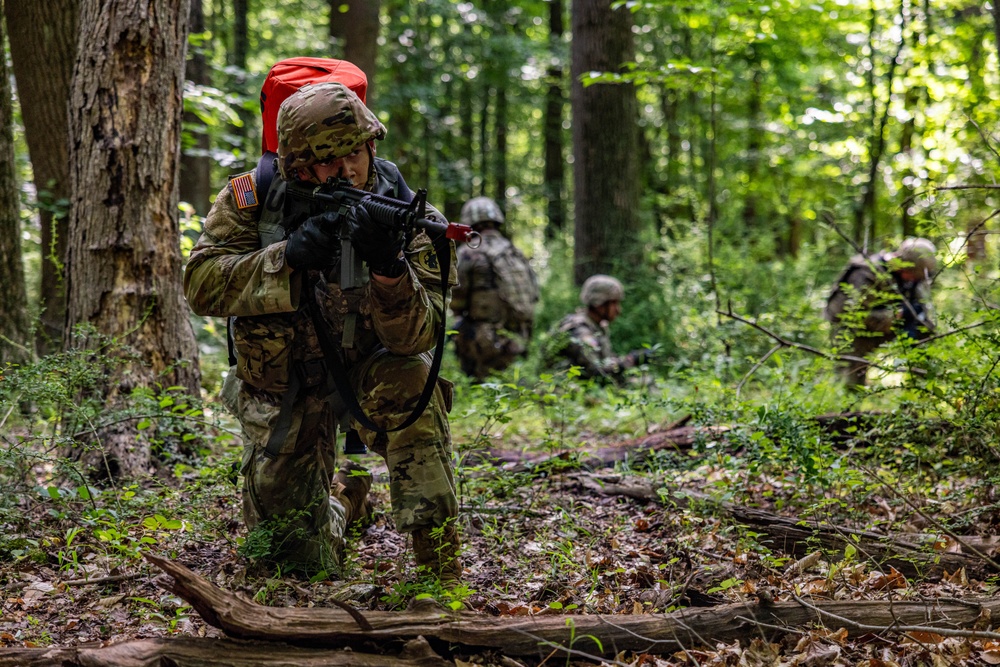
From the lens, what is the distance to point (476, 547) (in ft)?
13.6

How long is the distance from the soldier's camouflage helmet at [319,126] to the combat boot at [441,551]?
5.34 feet

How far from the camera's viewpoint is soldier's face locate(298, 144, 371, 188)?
3369mm

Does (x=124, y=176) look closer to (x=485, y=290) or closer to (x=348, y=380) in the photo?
(x=348, y=380)

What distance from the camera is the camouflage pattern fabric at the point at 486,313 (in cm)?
889

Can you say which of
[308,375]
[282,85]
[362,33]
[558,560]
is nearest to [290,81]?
[282,85]

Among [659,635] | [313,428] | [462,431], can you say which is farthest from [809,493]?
[462,431]

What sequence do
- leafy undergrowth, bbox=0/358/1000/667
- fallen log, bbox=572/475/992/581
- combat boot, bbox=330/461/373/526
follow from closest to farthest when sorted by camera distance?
leafy undergrowth, bbox=0/358/1000/667, fallen log, bbox=572/475/992/581, combat boot, bbox=330/461/373/526

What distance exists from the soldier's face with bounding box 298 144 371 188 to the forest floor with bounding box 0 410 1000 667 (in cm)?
153

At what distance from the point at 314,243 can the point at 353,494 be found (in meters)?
1.68

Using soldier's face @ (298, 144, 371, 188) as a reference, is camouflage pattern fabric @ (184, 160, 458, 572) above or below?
below

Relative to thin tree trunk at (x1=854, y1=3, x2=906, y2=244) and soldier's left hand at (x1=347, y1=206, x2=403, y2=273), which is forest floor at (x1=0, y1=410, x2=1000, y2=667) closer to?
soldier's left hand at (x1=347, y1=206, x2=403, y2=273)

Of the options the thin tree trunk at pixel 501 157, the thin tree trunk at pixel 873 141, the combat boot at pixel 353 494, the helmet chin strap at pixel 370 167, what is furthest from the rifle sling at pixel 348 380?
the thin tree trunk at pixel 501 157

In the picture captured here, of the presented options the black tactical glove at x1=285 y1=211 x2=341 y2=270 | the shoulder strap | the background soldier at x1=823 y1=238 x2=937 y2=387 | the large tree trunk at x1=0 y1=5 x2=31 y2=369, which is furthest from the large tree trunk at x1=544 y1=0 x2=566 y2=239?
the black tactical glove at x1=285 y1=211 x2=341 y2=270

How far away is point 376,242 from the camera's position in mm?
3061
